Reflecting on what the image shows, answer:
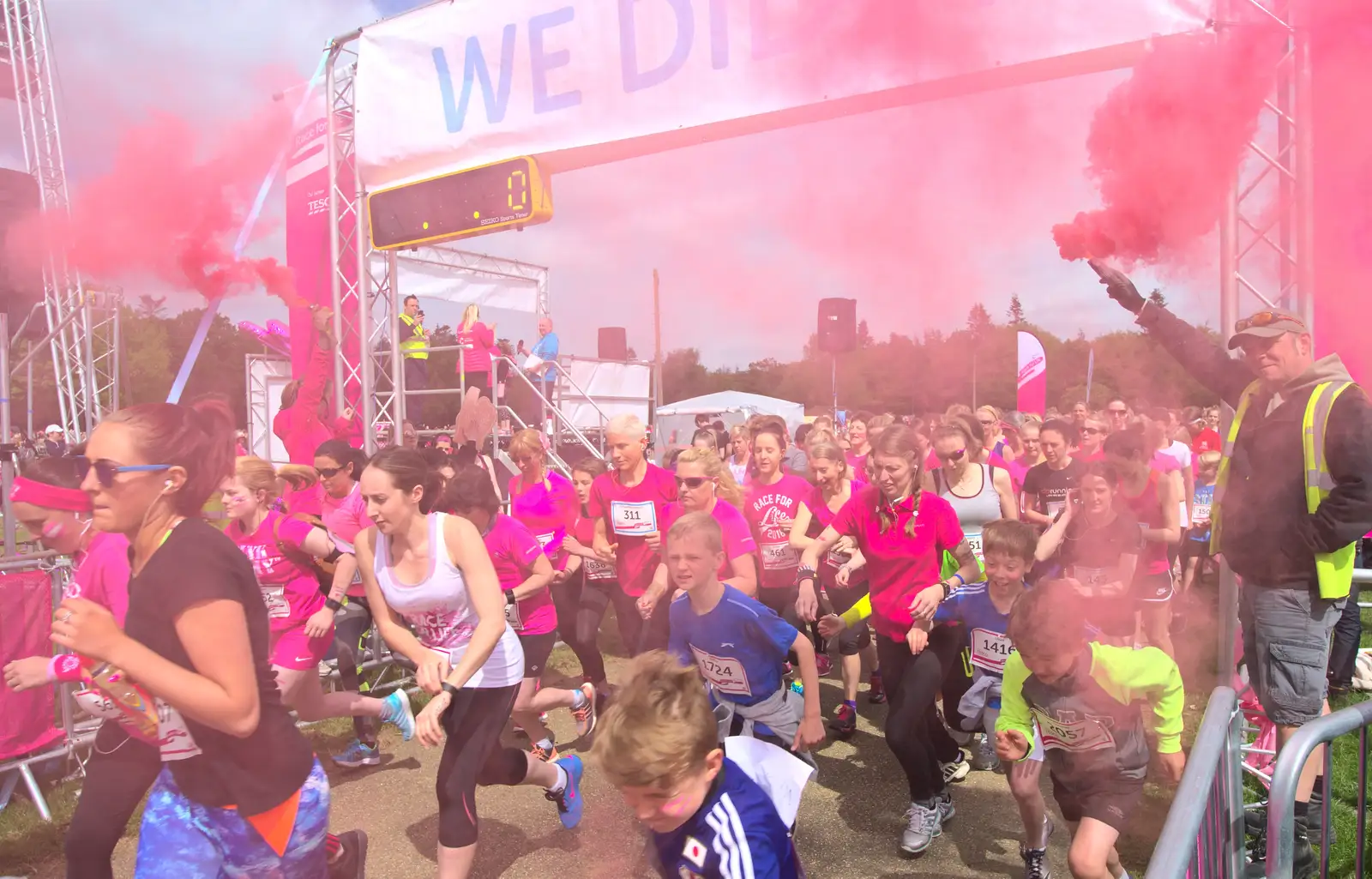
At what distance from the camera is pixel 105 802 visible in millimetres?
2557

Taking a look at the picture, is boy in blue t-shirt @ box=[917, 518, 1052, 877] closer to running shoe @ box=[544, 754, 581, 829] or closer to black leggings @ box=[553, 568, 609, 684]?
running shoe @ box=[544, 754, 581, 829]

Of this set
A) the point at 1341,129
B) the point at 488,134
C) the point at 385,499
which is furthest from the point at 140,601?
the point at 488,134

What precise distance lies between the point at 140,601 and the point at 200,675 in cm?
26

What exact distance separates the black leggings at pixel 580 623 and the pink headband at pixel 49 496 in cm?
272

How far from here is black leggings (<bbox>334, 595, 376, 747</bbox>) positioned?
4875 millimetres

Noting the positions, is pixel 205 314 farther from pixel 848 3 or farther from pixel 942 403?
pixel 942 403

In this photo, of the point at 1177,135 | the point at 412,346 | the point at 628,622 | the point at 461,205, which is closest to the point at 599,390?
the point at 412,346

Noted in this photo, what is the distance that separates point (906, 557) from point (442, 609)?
2.06 metres

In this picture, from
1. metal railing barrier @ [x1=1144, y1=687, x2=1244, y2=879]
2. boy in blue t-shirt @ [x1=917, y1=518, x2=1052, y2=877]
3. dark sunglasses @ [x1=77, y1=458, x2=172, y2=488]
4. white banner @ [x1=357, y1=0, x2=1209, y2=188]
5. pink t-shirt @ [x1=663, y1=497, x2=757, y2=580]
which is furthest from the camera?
pink t-shirt @ [x1=663, y1=497, x2=757, y2=580]

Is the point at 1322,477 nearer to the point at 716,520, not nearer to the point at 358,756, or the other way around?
the point at 716,520

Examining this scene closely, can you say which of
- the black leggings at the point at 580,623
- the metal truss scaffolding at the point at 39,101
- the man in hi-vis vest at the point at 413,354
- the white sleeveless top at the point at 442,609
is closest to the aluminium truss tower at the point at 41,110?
the metal truss scaffolding at the point at 39,101

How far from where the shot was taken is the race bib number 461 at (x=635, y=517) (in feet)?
16.4

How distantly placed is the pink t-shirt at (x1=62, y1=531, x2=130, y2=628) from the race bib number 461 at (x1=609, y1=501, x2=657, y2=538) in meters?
2.69

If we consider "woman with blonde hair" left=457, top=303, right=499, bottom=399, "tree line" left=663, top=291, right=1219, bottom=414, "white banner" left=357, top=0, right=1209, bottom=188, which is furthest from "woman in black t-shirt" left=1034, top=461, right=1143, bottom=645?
"woman with blonde hair" left=457, top=303, right=499, bottom=399
